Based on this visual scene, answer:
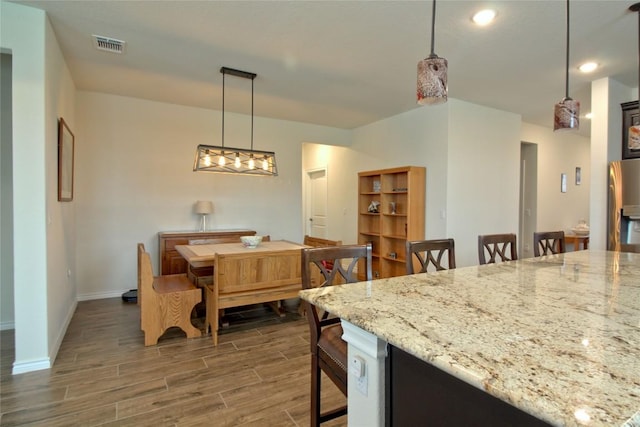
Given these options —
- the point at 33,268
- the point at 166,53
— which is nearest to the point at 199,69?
the point at 166,53

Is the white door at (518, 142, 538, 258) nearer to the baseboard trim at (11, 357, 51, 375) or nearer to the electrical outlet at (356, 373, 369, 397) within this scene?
the electrical outlet at (356, 373, 369, 397)

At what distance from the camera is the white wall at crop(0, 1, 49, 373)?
2422 mm

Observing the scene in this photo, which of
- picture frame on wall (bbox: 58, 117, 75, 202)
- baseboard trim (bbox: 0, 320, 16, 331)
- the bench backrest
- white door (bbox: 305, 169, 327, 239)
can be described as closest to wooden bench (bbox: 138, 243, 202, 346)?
the bench backrest

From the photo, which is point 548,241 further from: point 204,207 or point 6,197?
point 6,197

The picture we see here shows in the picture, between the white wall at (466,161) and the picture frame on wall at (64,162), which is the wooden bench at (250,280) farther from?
the white wall at (466,161)

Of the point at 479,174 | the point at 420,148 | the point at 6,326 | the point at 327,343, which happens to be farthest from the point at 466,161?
the point at 6,326

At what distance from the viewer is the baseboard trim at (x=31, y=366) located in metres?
2.45

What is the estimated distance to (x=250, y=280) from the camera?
3223 millimetres

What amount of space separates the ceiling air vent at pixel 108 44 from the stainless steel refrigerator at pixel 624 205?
496 cm

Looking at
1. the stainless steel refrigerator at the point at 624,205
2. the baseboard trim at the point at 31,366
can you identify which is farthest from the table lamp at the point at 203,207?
the stainless steel refrigerator at the point at 624,205

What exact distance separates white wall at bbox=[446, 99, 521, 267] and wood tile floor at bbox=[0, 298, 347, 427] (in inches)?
104

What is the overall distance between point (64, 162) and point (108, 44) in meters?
1.18

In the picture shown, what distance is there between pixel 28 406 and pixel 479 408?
264cm

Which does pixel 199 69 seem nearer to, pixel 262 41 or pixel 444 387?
→ pixel 262 41
